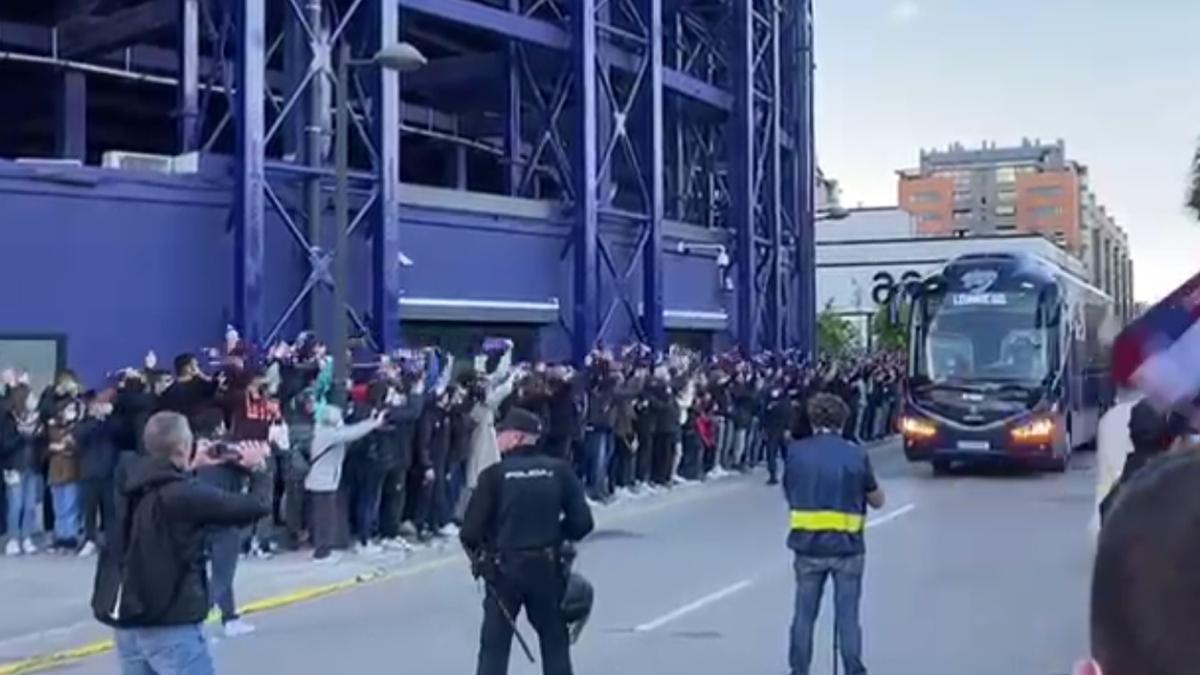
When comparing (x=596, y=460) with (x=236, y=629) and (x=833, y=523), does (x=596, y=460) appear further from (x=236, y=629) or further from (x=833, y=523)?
(x=833, y=523)

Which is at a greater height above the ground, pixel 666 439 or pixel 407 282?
pixel 407 282

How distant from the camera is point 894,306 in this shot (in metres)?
29.2

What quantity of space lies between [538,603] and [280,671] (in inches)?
129

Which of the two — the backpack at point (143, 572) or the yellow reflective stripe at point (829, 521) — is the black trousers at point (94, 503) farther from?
the backpack at point (143, 572)

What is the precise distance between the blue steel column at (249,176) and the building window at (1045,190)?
455ft

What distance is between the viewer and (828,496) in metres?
9.73

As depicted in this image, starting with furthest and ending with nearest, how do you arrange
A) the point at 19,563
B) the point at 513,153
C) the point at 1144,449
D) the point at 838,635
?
1. the point at 513,153
2. the point at 19,563
3. the point at 838,635
4. the point at 1144,449

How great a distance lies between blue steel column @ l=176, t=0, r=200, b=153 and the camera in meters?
24.1

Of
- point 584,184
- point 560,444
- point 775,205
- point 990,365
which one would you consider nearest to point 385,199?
point 560,444

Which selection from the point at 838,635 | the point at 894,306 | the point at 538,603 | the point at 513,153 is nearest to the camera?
the point at 538,603

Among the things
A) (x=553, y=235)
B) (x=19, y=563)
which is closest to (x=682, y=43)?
(x=553, y=235)

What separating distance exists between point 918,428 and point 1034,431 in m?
1.78

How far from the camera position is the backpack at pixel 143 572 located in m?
7.11

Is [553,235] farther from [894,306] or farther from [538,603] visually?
[538,603]
